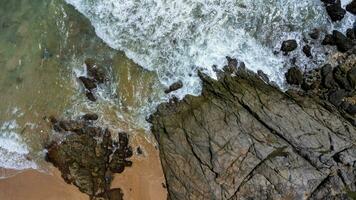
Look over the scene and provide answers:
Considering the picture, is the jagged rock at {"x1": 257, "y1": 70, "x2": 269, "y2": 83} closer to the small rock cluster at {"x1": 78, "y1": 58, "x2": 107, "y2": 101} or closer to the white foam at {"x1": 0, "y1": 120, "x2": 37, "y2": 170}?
the small rock cluster at {"x1": 78, "y1": 58, "x2": 107, "y2": 101}

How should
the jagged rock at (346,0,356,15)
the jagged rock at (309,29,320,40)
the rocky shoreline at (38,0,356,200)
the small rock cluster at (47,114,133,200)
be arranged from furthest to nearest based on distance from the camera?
the jagged rock at (309,29,320,40)
the jagged rock at (346,0,356,15)
the small rock cluster at (47,114,133,200)
the rocky shoreline at (38,0,356,200)

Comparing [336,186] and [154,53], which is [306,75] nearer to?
[336,186]

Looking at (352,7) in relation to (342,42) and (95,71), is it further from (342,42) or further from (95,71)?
(95,71)

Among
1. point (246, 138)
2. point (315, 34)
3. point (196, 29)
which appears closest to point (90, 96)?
point (196, 29)

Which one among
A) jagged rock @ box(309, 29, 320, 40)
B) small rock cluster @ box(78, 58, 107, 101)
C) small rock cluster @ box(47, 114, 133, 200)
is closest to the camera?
small rock cluster @ box(47, 114, 133, 200)

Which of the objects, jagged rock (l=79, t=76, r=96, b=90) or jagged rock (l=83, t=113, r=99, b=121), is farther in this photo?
jagged rock (l=79, t=76, r=96, b=90)

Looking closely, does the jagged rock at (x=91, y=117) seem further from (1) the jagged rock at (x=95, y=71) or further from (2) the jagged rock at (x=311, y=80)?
(2) the jagged rock at (x=311, y=80)

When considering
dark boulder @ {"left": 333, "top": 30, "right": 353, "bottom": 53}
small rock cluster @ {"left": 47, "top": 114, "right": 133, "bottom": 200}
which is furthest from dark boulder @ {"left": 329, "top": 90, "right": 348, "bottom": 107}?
small rock cluster @ {"left": 47, "top": 114, "right": 133, "bottom": 200}
